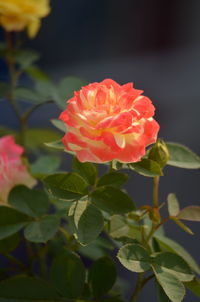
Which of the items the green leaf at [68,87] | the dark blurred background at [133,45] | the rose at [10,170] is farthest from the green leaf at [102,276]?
the dark blurred background at [133,45]

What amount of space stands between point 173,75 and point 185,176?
0.93m

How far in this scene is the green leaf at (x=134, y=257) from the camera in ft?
1.31

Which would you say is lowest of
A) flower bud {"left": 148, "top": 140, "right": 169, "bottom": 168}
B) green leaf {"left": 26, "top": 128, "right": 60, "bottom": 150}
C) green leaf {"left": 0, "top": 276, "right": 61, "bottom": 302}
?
green leaf {"left": 26, "top": 128, "right": 60, "bottom": 150}

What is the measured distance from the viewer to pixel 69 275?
1.43 ft

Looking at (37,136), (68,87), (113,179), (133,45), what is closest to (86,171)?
(113,179)

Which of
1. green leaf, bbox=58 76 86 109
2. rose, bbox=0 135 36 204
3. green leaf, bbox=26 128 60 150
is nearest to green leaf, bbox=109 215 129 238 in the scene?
rose, bbox=0 135 36 204

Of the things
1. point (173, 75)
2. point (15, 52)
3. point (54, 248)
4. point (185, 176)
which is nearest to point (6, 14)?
point (15, 52)

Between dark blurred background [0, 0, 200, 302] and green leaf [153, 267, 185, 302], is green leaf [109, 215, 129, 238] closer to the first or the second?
green leaf [153, 267, 185, 302]

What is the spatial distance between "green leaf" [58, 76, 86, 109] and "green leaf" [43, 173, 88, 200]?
0.22 metres

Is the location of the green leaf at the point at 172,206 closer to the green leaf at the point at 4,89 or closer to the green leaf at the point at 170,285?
the green leaf at the point at 170,285

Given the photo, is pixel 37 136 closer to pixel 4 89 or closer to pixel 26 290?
pixel 4 89

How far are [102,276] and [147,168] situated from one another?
0.36ft

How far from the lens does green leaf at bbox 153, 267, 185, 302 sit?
39cm

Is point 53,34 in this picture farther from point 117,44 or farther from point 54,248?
point 54,248
